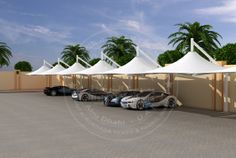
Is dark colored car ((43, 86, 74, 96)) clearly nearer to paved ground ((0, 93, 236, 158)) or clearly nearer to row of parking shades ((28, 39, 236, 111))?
row of parking shades ((28, 39, 236, 111))

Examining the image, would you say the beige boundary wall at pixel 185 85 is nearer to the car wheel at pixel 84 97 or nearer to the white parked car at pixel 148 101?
the white parked car at pixel 148 101

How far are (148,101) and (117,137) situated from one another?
35.4ft

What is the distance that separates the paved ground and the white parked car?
4.52 meters

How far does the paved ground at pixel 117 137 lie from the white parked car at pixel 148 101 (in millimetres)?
4519

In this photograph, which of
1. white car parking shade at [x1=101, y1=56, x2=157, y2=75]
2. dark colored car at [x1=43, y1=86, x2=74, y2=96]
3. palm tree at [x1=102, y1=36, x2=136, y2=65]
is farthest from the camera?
palm tree at [x1=102, y1=36, x2=136, y2=65]

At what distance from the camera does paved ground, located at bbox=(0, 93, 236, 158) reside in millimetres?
10062

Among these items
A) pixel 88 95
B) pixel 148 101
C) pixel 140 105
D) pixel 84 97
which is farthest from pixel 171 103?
pixel 84 97

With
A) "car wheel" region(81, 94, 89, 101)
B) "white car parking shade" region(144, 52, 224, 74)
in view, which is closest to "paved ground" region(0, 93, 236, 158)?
"white car parking shade" region(144, 52, 224, 74)

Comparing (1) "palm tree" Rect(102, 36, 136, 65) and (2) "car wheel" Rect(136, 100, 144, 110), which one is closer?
(2) "car wheel" Rect(136, 100, 144, 110)

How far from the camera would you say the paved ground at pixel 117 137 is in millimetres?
10062

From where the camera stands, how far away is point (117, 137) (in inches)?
504

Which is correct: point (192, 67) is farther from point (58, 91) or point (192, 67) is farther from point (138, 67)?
point (58, 91)

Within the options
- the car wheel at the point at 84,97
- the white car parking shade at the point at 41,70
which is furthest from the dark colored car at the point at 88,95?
the white car parking shade at the point at 41,70

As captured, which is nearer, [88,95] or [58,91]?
[88,95]
